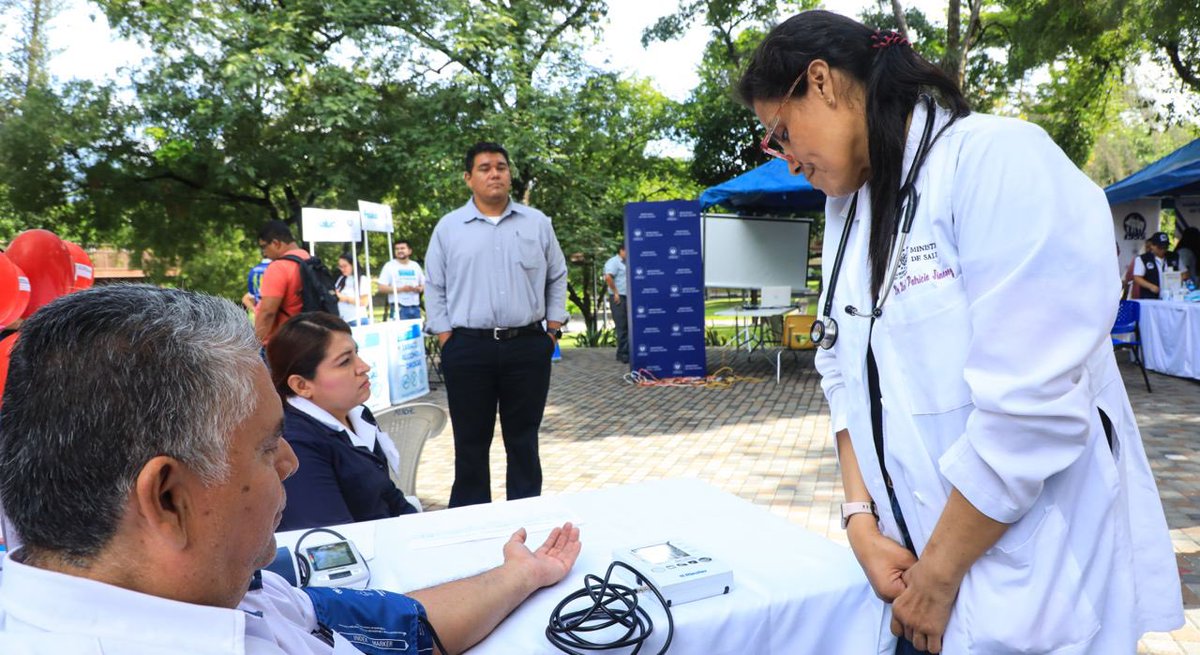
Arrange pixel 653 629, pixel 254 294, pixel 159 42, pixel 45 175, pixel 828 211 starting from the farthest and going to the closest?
pixel 45 175 → pixel 159 42 → pixel 254 294 → pixel 828 211 → pixel 653 629

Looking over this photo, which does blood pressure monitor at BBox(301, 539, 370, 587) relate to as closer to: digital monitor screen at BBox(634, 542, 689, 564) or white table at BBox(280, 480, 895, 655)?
white table at BBox(280, 480, 895, 655)

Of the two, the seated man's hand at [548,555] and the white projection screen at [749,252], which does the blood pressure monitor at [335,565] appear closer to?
the seated man's hand at [548,555]

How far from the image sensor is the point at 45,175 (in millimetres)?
15969

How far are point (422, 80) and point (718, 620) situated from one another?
1666cm

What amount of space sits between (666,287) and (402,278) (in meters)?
4.13

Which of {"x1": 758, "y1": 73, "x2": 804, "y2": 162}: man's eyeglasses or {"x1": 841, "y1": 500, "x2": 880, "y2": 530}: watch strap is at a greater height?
{"x1": 758, "y1": 73, "x2": 804, "y2": 162}: man's eyeglasses

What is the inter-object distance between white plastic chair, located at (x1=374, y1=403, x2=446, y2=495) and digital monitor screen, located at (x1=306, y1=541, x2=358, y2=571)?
1.83 meters

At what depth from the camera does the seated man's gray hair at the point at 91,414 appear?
864 millimetres

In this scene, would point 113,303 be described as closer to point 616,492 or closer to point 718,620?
point 718,620

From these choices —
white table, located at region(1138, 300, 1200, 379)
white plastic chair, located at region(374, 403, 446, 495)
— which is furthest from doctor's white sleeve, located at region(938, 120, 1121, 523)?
white table, located at region(1138, 300, 1200, 379)

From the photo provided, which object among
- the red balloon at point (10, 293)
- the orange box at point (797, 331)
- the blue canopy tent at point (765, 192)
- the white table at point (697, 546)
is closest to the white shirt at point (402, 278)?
the blue canopy tent at point (765, 192)

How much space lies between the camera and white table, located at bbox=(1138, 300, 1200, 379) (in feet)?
30.8

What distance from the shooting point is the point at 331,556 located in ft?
6.01

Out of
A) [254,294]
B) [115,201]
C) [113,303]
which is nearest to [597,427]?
[254,294]
